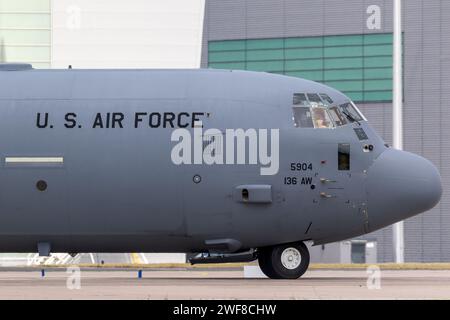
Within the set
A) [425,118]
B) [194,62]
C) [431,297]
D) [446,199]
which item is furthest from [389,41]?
[431,297]

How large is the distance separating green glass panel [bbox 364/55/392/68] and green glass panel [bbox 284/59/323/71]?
273 centimetres

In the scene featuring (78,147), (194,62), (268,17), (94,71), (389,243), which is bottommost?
(389,243)

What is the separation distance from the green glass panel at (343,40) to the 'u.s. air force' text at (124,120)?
37869 mm

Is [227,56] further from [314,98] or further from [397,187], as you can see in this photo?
[397,187]

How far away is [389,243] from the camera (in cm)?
5916

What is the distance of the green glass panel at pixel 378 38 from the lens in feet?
196

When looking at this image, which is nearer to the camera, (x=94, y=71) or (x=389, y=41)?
(x=94, y=71)

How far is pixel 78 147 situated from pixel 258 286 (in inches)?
221

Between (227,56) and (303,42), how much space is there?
15.6 ft

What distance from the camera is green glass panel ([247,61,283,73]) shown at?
61312 mm

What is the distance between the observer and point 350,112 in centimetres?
2484

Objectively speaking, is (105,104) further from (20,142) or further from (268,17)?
(268,17)

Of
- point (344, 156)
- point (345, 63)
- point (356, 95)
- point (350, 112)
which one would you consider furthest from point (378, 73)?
point (344, 156)

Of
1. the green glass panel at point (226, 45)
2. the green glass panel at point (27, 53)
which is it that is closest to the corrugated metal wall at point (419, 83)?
the green glass panel at point (226, 45)
